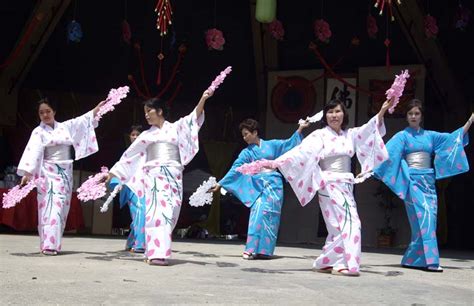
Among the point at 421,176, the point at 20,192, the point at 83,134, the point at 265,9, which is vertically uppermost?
the point at 265,9

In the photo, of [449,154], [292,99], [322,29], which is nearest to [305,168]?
[449,154]

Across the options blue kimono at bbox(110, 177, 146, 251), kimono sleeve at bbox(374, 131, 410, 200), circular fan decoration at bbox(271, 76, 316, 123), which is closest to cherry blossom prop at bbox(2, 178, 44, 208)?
blue kimono at bbox(110, 177, 146, 251)

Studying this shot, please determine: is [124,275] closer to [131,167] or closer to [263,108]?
[131,167]

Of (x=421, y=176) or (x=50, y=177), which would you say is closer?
(x=421, y=176)

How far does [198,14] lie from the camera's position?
37.3ft

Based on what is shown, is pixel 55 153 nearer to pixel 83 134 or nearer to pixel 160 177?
pixel 83 134

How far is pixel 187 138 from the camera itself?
618 centimetres

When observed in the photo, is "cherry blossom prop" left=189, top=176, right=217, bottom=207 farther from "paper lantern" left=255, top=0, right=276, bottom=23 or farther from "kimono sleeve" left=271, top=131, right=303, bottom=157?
"paper lantern" left=255, top=0, right=276, bottom=23

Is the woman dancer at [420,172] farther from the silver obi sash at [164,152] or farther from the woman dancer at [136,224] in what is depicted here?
the woman dancer at [136,224]

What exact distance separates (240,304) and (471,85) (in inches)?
331

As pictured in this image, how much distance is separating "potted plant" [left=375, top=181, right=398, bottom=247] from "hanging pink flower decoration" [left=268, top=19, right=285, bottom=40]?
2.58m

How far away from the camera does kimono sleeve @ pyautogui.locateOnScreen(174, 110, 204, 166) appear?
6160 mm

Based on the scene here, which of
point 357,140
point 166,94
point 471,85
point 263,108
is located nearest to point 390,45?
point 471,85

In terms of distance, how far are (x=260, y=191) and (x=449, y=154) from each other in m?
1.81
